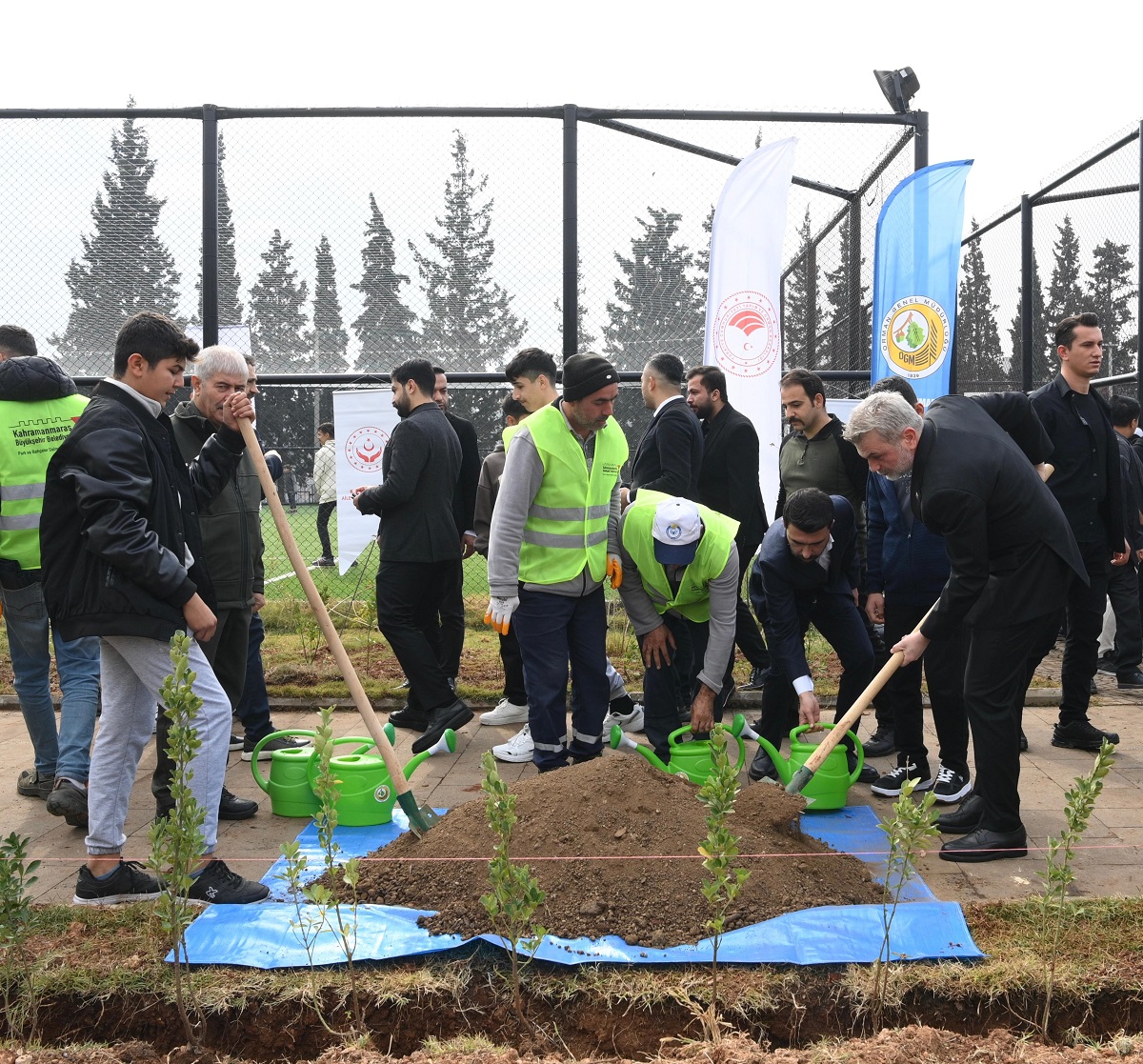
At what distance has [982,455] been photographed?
4098 mm

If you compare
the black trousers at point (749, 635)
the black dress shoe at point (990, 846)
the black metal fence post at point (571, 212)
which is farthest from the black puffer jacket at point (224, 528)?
the black dress shoe at point (990, 846)

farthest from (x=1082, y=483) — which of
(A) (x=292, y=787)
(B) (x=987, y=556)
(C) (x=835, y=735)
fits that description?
(A) (x=292, y=787)

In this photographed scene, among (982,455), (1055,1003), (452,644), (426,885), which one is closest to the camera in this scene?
(1055,1003)

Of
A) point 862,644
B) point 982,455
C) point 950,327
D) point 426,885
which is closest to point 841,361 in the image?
point 950,327

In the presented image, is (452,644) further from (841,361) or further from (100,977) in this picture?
(841,361)

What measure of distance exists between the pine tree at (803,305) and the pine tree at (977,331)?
1588 mm

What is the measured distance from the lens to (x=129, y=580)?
3623 mm

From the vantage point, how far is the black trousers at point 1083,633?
566 cm

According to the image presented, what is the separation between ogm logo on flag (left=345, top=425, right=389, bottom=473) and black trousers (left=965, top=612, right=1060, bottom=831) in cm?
458

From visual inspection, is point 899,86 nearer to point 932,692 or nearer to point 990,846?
point 932,692

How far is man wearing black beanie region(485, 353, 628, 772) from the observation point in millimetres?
4785

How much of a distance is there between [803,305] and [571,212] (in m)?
3.00

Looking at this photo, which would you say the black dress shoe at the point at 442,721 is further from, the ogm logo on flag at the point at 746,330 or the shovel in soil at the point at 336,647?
the ogm logo on flag at the point at 746,330

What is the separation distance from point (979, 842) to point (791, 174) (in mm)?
4784
